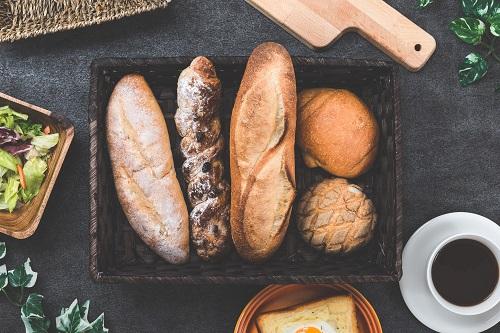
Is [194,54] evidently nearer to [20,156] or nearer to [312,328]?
[20,156]

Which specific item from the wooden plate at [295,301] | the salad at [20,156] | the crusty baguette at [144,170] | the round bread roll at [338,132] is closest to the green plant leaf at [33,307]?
the salad at [20,156]

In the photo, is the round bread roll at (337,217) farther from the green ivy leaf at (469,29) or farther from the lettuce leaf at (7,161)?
the lettuce leaf at (7,161)

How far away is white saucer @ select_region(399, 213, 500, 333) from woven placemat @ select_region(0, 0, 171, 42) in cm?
86

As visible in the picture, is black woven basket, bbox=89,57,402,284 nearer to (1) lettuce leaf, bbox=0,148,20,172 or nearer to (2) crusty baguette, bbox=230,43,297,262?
(2) crusty baguette, bbox=230,43,297,262

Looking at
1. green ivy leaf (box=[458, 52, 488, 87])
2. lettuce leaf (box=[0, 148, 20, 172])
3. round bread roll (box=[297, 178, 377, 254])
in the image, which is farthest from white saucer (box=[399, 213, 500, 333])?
lettuce leaf (box=[0, 148, 20, 172])

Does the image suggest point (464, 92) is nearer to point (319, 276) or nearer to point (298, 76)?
point (298, 76)

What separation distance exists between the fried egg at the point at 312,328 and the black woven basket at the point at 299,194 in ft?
0.49

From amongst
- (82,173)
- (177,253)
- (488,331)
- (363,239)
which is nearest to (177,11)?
(82,173)

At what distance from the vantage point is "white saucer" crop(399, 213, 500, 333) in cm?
157

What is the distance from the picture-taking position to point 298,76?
1554 mm

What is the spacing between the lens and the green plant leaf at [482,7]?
5.34ft

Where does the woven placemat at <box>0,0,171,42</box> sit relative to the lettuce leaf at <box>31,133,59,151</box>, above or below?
above

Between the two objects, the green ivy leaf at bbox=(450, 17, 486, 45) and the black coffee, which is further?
the green ivy leaf at bbox=(450, 17, 486, 45)

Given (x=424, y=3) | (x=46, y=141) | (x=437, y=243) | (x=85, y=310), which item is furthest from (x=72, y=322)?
(x=424, y=3)
